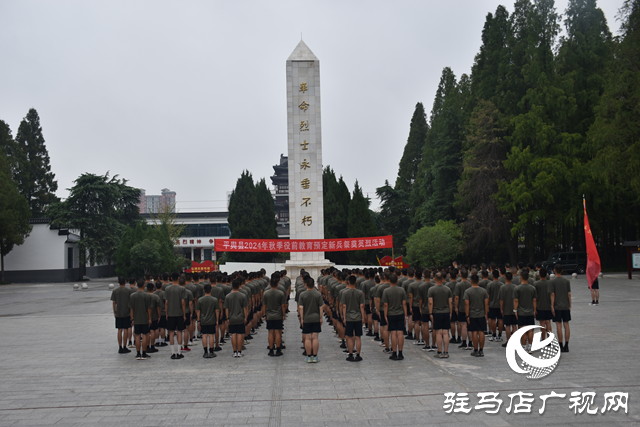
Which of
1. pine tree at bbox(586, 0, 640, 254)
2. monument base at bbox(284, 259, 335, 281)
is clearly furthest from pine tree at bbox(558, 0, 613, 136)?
monument base at bbox(284, 259, 335, 281)

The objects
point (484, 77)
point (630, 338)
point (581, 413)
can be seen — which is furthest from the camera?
point (484, 77)

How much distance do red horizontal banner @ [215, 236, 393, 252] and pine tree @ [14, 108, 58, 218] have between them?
29252mm

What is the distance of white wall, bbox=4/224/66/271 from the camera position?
38.9 meters

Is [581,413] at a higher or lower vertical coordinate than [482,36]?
lower

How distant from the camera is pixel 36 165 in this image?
4681cm

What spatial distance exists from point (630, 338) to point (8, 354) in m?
11.7

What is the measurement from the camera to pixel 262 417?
5312mm

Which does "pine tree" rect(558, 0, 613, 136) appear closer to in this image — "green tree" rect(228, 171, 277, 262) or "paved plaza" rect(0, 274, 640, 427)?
"green tree" rect(228, 171, 277, 262)

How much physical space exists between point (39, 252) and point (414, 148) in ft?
111

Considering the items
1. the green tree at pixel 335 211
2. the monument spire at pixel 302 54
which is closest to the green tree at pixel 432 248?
the green tree at pixel 335 211

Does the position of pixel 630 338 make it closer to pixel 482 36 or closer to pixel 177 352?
pixel 177 352

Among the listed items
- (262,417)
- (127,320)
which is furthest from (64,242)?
(262,417)

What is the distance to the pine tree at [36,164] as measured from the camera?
46750 millimetres

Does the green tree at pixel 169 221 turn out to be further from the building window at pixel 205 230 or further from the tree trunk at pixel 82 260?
the tree trunk at pixel 82 260
